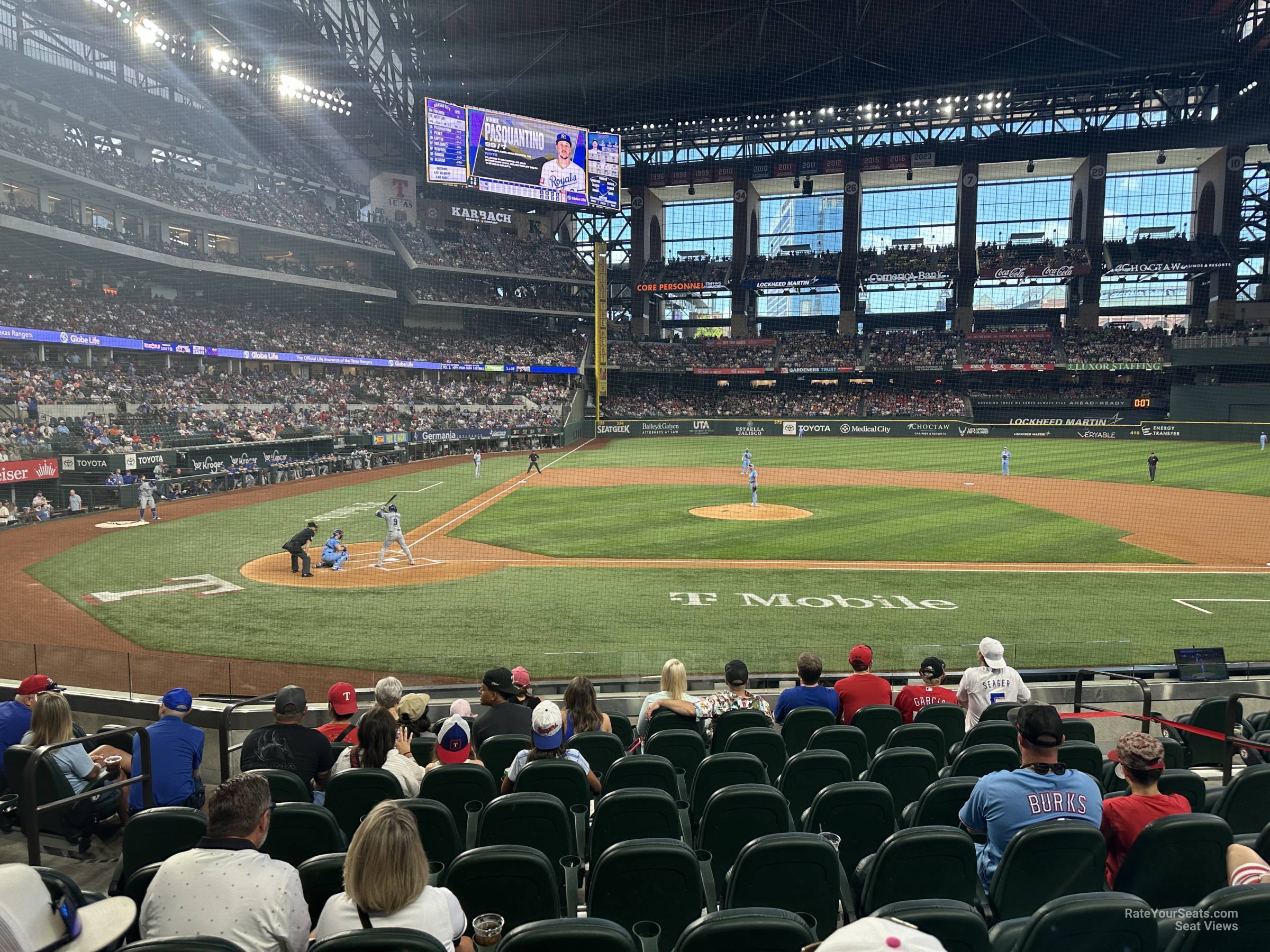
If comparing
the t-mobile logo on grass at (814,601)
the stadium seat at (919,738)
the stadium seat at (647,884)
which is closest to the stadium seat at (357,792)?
the stadium seat at (647,884)

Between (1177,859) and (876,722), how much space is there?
3886 mm

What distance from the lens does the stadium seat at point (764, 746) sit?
21.7 feet

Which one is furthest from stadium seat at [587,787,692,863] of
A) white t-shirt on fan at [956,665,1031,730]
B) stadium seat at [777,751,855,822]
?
white t-shirt on fan at [956,665,1031,730]

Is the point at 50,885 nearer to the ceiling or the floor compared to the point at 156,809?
nearer to the ceiling

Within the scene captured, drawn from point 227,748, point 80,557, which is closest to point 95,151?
point 80,557

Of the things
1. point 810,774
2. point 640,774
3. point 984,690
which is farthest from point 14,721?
point 984,690

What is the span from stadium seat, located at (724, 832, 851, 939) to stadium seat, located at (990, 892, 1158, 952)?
41.3 inches

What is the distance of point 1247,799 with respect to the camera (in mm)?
5062

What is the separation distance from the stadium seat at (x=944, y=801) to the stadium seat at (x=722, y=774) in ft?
3.77

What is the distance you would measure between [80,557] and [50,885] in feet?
73.3

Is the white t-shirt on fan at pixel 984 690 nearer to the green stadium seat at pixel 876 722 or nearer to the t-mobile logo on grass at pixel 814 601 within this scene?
the green stadium seat at pixel 876 722

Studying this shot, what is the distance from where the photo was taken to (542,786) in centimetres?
550

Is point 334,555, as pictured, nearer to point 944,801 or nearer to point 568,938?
point 944,801

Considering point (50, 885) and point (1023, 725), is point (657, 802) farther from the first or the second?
point (50, 885)
